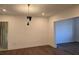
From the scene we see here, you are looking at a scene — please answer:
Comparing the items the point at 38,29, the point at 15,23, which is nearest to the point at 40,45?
the point at 38,29

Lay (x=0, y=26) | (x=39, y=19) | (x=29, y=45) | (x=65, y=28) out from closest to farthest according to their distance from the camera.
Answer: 1. (x=0, y=26)
2. (x=29, y=45)
3. (x=39, y=19)
4. (x=65, y=28)

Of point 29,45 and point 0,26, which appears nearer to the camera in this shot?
point 0,26

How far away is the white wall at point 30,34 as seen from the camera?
114 inches

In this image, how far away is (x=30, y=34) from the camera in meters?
3.15

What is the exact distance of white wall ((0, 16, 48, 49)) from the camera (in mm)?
2892

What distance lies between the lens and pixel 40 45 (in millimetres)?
2734

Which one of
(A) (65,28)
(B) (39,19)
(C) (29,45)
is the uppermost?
(B) (39,19)
